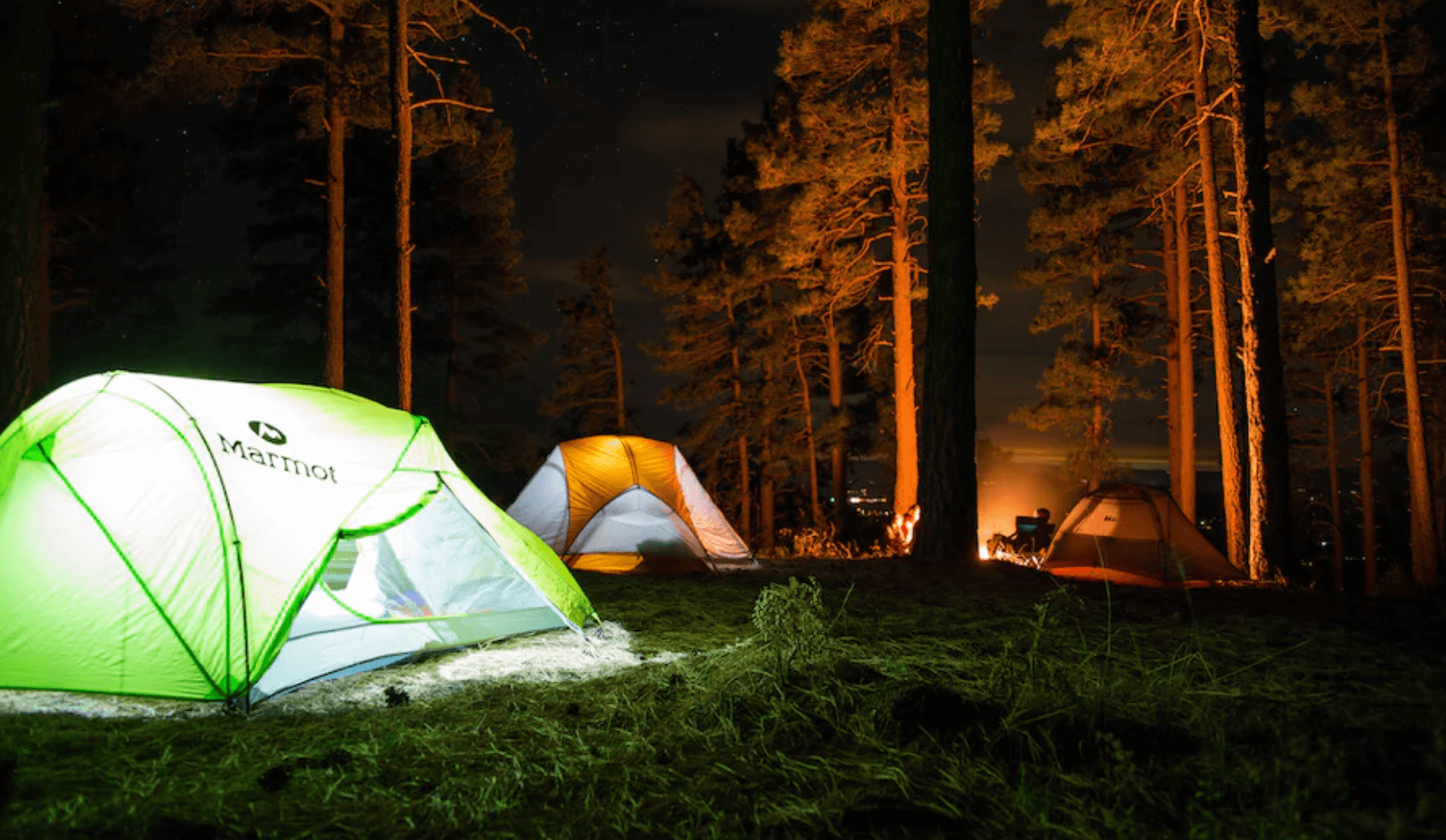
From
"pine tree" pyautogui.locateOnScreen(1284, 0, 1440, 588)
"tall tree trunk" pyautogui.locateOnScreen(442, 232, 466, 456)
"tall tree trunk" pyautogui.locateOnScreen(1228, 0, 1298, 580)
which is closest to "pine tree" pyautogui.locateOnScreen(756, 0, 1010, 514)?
"tall tree trunk" pyautogui.locateOnScreen(1228, 0, 1298, 580)

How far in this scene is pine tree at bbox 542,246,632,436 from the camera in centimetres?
2898

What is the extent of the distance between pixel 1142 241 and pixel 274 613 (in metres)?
19.7

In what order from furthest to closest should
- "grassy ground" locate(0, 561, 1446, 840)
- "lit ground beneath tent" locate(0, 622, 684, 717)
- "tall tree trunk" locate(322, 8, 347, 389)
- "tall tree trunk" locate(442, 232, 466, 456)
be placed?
"tall tree trunk" locate(442, 232, 466, 456) → "tall tree trunk" locate(322, 8, 347, 389) → "lit ground beneath tent" locate(0, 622, 684, 717) → "grassy ground" locate(0, 561, 1446, 840)

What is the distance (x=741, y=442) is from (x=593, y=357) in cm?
617

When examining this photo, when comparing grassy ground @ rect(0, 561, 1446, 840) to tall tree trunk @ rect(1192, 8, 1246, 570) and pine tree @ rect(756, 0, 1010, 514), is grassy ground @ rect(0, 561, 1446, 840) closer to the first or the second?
tall tree trunk @ rect(1192, 8, 1246, 570)

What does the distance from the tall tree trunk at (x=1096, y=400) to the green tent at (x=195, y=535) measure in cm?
1789

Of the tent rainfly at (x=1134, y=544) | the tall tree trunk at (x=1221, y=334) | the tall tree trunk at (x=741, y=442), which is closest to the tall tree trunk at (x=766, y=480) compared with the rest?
the tall tree trunk at (x=741, y=442)

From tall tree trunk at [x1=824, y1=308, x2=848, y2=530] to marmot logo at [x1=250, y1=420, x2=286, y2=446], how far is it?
19.3 metres

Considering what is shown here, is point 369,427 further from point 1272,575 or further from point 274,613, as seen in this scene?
point 1272,575

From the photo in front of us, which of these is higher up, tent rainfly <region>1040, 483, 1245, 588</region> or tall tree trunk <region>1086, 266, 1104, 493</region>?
tall tree trunk <region>1086, 266, 1104, 493</region>

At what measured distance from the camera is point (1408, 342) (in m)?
15.4

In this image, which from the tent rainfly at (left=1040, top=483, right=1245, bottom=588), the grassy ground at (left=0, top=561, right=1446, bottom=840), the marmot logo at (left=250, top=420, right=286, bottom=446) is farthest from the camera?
the tent rainfly at (left=1040, top=483, right=1245, bottom=588)

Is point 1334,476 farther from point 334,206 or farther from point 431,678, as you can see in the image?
point 431,678

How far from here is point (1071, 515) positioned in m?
10.4
